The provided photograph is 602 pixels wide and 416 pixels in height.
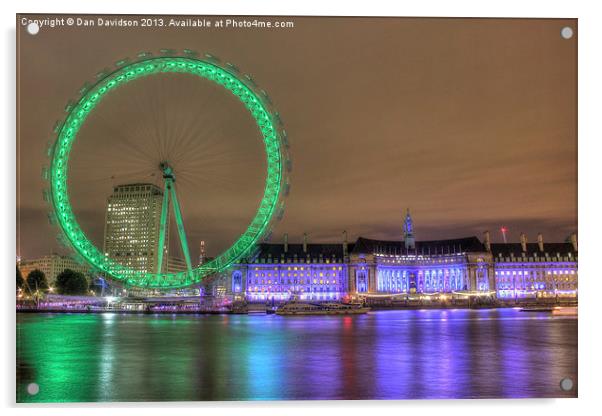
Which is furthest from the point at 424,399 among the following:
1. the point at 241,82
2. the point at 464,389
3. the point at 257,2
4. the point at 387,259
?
the point at 387,259

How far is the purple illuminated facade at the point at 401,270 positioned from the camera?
50.7 m

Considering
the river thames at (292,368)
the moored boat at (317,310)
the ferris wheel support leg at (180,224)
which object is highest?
the ferris wheel support leg at (180,224)

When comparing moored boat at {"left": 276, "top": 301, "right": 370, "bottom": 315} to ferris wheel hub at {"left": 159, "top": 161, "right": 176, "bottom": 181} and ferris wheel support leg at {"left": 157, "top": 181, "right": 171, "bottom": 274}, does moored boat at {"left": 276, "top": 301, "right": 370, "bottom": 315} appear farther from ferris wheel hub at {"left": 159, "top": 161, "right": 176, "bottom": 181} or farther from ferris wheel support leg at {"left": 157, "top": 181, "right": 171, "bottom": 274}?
ferris wheel hub at {"left": 159, "top": 161, "right": 176, "bottom": 181}

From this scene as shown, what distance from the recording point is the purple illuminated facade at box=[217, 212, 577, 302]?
166 ft

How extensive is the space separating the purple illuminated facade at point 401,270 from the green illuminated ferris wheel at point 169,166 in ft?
101

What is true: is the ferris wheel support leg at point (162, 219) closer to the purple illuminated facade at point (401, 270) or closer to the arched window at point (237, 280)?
the purple illuminated facade at point (401, 270)

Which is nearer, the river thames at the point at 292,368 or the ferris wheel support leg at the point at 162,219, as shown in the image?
the river thames at the point at 292,368

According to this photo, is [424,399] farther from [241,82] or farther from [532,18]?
[241,82]

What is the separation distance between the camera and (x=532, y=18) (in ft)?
28.5

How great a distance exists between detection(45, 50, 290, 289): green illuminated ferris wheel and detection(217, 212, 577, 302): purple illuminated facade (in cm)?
3089

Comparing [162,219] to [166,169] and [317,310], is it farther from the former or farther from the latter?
[317,310]
